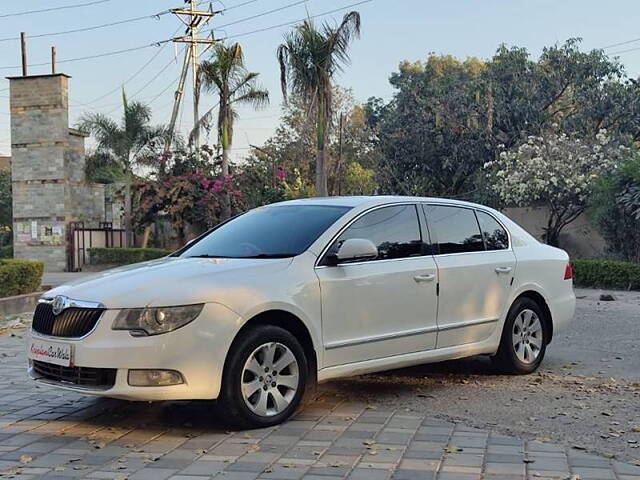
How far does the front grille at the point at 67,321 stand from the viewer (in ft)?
16.2

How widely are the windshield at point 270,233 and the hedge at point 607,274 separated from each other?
40.2 ft

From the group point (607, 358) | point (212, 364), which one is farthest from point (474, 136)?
point (212, 364)

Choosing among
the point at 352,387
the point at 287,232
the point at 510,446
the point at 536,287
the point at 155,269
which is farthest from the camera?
the point at 536,287

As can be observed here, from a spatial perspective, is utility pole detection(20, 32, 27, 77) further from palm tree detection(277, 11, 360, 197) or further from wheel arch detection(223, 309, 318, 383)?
wheel arch detection(223, 309, 318, 383)

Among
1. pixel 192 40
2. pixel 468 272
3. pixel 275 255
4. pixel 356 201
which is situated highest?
pixel 192 40

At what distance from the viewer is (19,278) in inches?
549

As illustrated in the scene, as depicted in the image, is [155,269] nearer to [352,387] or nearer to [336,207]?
[336,207]

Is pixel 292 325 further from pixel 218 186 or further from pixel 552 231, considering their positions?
pixel 218 186

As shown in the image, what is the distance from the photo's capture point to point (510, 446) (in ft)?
15.6

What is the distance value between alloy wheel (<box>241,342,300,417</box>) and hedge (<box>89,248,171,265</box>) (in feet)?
77.4

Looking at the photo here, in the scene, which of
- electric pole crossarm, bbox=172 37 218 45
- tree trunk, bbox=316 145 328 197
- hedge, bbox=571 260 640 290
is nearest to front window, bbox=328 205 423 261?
hedge, bbox=571 260 640 290

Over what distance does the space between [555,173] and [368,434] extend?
18630 mm

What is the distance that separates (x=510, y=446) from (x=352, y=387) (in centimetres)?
201

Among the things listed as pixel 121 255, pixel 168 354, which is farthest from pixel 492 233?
pixel 121 255
